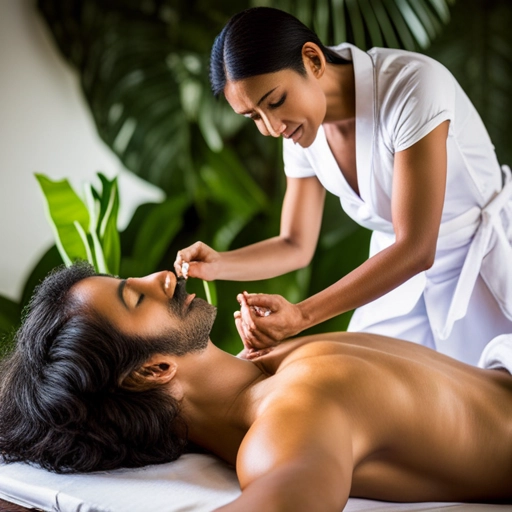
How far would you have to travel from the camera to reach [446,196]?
6.22 ft

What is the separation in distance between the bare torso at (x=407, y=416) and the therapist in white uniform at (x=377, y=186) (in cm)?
19

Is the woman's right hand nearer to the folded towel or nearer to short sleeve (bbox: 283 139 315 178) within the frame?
short sleeve (bbox: 283 139 315 178)

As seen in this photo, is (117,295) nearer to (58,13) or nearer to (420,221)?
(420,221)

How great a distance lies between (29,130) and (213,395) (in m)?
2.16

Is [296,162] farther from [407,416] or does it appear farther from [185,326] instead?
[407,416]

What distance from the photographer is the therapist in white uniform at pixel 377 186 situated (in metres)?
1.60

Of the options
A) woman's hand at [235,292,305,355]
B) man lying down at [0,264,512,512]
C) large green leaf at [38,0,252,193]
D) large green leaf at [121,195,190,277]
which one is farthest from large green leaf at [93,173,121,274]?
large green leaf at [38,0,252,193]

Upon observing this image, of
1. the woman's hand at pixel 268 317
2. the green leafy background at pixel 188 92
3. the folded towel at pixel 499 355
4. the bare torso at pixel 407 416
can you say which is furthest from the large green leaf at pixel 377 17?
the bare torso at pixel 407 416

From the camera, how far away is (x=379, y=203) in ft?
6.25

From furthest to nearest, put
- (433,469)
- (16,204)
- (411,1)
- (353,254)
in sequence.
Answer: (16,204)
(411,1)
(353,254)
(433,469)

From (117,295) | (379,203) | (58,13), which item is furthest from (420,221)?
(58,13)

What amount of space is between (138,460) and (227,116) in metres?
2.56

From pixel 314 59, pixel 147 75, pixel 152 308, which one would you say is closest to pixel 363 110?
pixel 314 59

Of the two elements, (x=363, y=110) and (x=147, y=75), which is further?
(x=147, y=75)
